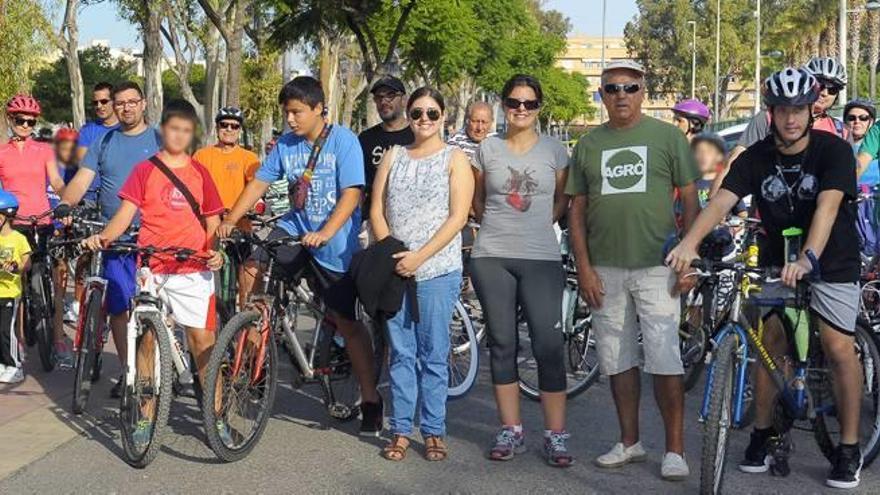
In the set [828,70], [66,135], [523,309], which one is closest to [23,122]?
[66,135]

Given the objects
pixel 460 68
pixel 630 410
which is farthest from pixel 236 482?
pixel 460 68

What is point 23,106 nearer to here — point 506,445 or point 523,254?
point 523,254

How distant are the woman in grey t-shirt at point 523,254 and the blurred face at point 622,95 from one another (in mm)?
476

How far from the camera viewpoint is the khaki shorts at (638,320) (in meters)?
6.07

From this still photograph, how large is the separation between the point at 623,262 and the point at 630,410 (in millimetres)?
778

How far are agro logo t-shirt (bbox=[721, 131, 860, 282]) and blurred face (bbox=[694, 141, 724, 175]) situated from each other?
1589mm

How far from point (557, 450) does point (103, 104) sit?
4433mm

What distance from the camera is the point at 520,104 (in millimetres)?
6453

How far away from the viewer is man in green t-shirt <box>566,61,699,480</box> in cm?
605

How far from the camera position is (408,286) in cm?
642

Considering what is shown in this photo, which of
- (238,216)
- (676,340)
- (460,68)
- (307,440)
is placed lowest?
(307,440)

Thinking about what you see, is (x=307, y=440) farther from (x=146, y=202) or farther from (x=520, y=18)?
(x=520, y=18)

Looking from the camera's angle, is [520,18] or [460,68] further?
[520,18]

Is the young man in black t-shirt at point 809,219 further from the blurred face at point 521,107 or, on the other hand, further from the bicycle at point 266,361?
the bicycle at point 266,361
